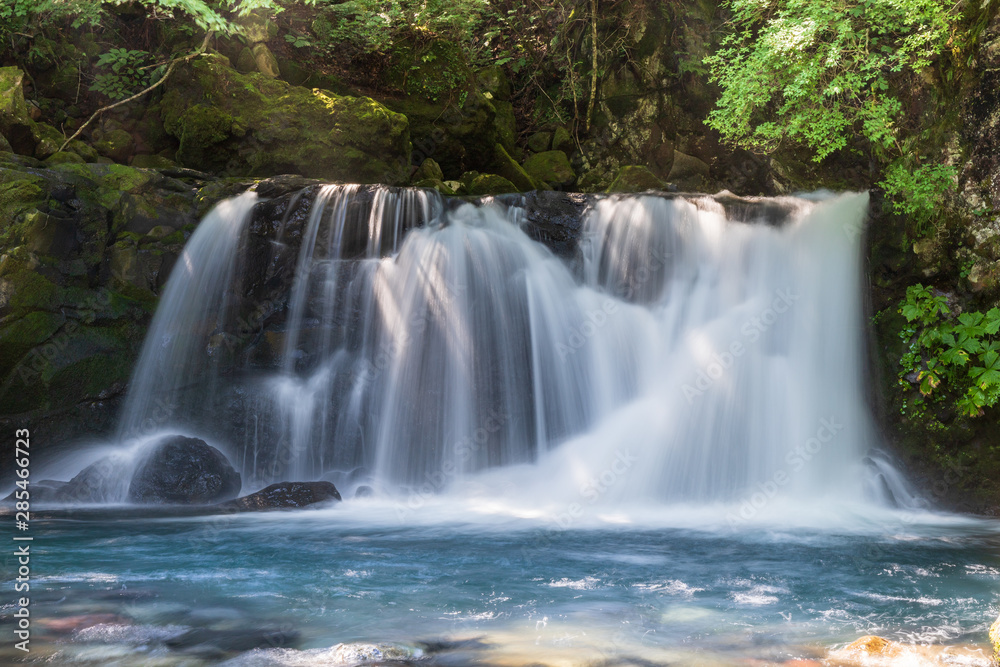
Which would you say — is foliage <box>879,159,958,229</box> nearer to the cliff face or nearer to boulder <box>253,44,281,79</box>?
the cliff face

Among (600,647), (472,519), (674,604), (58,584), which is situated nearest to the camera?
(600,647)

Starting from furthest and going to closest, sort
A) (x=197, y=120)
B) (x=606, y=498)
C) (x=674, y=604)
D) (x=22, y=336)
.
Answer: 1. (x=197, y=120)
2. (x=22, y=336)
3. (x=606, y=498)
4. (x=674, y=604)

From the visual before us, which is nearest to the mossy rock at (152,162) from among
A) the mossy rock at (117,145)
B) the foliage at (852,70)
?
the mossy rock at (117,145)

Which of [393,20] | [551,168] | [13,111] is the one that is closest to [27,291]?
[13,111]

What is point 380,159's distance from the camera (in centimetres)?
1247

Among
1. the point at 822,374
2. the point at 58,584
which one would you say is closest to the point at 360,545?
the point at 58,584

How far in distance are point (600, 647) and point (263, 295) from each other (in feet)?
24.1

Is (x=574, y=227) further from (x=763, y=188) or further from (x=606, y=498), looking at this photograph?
(x=763, y=188)

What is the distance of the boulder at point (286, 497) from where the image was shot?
7457 mm

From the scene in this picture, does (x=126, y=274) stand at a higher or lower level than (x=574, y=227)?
lower

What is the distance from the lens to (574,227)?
32.2 feet

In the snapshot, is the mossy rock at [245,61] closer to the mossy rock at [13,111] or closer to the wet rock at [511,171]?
the mossy rock at [13,111]

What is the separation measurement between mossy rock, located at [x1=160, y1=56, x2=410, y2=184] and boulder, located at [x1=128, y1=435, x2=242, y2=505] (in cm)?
558

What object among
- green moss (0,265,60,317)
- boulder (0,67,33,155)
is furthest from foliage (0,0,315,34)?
green moss (0,265,60,317)
